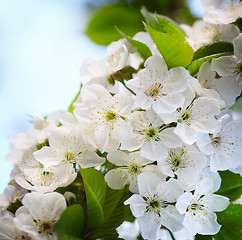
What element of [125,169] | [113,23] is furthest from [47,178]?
[113,23]

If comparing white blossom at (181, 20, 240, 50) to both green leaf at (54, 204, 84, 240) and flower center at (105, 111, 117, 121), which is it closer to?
flower center at (105, 111, 117, 121)

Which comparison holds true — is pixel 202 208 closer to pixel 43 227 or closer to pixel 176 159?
pixel 176 159

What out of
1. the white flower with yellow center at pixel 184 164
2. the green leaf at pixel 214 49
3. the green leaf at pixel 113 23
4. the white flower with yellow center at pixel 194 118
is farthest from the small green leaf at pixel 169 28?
the green leaf at pixel 113 23

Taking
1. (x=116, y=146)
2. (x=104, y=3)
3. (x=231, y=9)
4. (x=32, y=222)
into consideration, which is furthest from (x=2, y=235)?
(x=104, y=3)

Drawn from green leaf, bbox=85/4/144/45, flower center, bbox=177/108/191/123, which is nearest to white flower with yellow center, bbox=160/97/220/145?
flower center, bbox=177/108/191/123

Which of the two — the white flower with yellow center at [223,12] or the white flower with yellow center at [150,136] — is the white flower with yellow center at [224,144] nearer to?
the white flower with yellow center at [150,136]

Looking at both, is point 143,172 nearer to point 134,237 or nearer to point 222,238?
point 222,238
